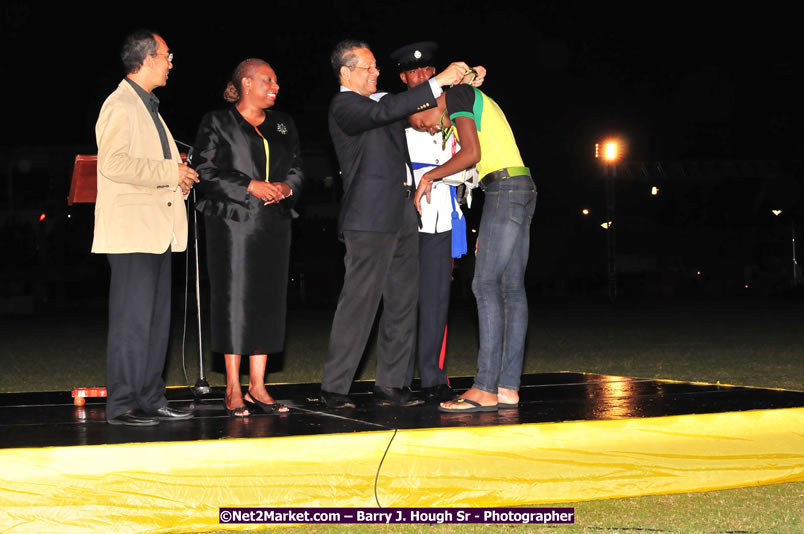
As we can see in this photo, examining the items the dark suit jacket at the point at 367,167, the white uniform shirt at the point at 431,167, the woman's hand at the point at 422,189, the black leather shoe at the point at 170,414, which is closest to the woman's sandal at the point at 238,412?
the black leather shoe at the point at 170,414

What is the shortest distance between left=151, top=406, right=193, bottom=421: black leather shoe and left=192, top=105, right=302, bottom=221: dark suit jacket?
3.20ft

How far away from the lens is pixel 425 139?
218 inches

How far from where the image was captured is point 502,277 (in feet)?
15.6

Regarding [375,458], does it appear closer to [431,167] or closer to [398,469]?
[398,469]

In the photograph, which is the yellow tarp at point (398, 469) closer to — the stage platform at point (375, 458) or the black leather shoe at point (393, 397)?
the stage platform at point (375, 458)

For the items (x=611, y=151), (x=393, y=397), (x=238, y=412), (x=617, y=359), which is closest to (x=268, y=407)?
(x=238, y=412)

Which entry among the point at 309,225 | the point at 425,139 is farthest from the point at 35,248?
the point at 425,139

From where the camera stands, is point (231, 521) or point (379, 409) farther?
point (379, 409)

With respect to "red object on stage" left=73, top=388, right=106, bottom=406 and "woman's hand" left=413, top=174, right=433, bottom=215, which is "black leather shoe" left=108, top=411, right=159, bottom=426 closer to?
"red object on stage" left=73, top=388, right=106, bottom=406

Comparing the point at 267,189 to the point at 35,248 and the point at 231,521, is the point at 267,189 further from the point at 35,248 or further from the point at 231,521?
the point at 35,248

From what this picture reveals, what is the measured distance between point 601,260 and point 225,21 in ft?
97.8

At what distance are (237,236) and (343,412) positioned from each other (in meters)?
1.02

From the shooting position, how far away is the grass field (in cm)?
376

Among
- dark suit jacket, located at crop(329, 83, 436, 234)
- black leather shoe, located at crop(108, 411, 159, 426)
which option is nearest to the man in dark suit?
dark suit jacket, located at crop(329, 83, 436, 234)
